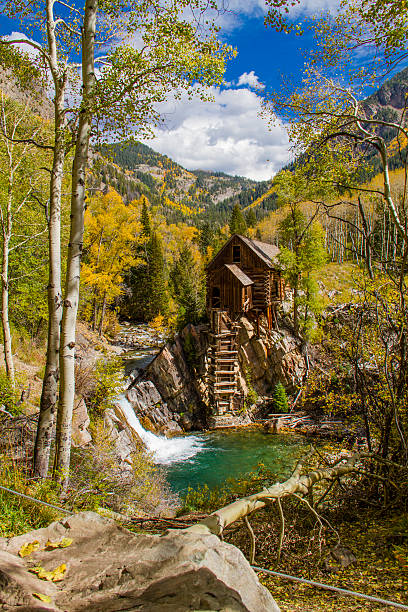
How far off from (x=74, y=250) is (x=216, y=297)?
18044 millimetres

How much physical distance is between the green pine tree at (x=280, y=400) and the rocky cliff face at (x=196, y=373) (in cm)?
94

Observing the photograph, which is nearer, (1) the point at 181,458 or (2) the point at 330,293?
(1) the point at 181,458

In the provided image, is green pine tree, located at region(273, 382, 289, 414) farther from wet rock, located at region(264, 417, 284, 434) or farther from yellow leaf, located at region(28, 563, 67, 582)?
yellow leaf, located at region(28, 563, 67, 582)

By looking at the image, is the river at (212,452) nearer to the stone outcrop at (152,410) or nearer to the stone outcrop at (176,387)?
the stone outcrop at (152,410)

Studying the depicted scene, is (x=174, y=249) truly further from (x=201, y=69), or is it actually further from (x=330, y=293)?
(x=201, y=69)

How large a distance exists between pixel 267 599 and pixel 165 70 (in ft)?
23.0

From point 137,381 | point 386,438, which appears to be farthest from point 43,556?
point 137,381

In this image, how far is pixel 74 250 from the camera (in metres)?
5.78

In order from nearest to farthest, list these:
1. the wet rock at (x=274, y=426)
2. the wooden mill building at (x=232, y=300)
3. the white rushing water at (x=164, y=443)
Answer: the white rushing water at (x=164, y=443), the wet rock at (x=274, y=426), the wooden mill building at (x=232, y=300)

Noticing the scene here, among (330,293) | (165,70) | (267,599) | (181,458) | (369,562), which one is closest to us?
(267,599)

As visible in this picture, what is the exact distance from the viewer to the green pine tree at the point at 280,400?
20562 millimetres

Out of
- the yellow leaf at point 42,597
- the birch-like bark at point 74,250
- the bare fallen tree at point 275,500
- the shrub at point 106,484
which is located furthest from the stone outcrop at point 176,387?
the yellow leaf at point 42,597

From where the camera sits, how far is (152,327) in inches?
1485

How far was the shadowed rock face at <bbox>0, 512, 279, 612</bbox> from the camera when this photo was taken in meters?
2.02
